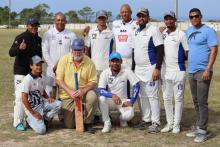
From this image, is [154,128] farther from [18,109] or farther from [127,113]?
[18,109]

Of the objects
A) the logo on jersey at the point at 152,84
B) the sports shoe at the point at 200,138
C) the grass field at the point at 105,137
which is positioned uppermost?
the logo on jersey at the point at 152,84

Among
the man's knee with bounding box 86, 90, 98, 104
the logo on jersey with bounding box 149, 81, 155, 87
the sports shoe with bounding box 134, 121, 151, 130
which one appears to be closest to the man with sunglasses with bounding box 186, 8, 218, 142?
the logo on jersey with bounding box 149, 81, 155, 87

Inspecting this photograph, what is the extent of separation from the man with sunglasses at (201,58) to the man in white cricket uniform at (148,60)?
546 millimetres

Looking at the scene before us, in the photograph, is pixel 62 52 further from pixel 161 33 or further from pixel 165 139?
pixel 165 139

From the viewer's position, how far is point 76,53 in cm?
762

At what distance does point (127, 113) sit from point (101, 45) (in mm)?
1344

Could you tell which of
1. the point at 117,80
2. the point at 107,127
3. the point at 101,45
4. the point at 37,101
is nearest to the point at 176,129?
the point at 107,127

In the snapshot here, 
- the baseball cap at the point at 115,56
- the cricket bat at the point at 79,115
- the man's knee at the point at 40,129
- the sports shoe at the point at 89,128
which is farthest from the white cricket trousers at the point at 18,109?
the baseball cap at the point at 115,56

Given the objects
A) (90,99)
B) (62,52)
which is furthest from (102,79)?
(62,52)

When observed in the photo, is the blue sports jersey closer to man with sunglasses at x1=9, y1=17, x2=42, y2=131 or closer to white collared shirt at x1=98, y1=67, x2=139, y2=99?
white collared shirt at x1=98, y1=67, x2=139, y2=99

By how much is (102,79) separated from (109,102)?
0.42 metres

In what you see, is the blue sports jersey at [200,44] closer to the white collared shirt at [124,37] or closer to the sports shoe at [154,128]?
the sports shoe at [154,128]

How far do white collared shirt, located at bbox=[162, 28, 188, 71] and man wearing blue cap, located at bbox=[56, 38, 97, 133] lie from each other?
1.37 meters

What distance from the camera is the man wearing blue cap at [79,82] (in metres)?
7.68
